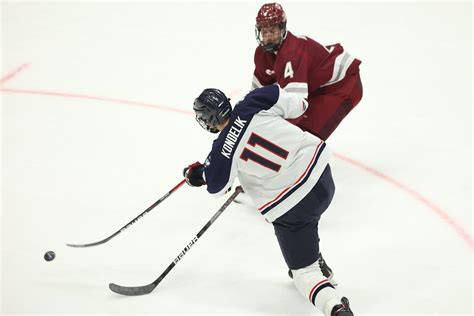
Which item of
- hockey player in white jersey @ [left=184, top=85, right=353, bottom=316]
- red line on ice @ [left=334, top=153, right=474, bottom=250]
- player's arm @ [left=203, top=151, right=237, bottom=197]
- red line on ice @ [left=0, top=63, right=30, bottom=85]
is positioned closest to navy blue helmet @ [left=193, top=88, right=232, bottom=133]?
hockey player in white jersey @ [left=184, top=85, right=353, bottom=316]

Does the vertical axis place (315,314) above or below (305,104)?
below

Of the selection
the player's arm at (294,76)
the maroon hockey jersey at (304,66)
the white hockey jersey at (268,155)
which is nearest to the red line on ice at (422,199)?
the maroon hockey jersey at (304,66)

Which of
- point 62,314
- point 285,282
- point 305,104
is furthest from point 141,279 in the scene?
point 305,104

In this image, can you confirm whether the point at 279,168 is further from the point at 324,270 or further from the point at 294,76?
the point at 294,76

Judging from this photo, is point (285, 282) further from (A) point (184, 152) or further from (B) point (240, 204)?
(A) point (184, 152)

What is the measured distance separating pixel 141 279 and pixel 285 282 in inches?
25.2

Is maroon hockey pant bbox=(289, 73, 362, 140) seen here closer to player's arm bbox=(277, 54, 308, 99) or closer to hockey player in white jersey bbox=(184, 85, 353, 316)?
player's arm bbox=(277, 54, 308, 99)

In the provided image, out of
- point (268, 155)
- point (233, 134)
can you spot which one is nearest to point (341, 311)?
point (268, 155)

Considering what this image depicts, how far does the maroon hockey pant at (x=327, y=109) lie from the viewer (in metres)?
3.33

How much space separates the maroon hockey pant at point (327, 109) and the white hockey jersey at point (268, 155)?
0.70 m

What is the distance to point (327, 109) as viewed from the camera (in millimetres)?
3357

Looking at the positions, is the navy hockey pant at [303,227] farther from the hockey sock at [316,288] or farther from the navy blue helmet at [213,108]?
the navy blue helmet at [213,108]

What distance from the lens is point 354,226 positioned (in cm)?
329

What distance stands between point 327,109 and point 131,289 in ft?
4.40
